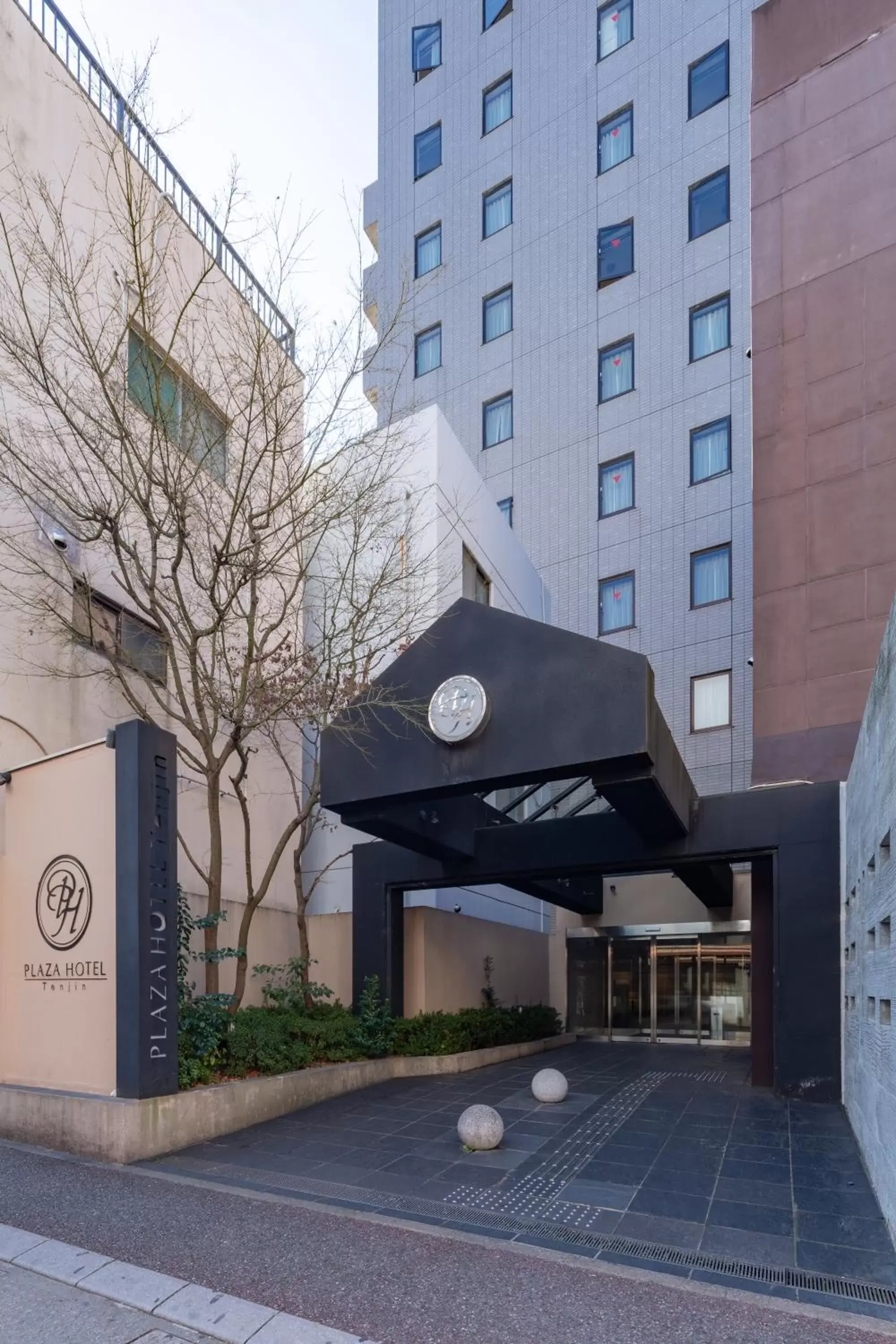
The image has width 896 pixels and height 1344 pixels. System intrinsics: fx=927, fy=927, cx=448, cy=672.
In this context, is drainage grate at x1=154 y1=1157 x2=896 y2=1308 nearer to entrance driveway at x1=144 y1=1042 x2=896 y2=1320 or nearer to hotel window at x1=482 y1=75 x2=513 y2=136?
entrance driveway at x1=144 y1=1042 x2=896 y2=1320

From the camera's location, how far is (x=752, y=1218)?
698 cm

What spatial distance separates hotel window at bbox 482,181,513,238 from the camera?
26906mm

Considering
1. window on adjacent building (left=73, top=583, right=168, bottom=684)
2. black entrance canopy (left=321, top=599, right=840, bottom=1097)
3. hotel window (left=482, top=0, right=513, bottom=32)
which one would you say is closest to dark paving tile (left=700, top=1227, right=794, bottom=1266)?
black entrance canopy (left=321, top=599, right=840, bottom=1097)

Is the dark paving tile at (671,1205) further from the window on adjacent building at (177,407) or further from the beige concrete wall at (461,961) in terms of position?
the window on adjacent building at (177,407)

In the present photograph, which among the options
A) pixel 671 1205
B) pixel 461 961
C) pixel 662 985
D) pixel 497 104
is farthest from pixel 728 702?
pixel 497 104

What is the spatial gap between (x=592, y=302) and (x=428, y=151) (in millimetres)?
8838

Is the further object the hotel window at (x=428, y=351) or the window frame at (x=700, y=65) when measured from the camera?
the hotel window at (x=428, y=351)

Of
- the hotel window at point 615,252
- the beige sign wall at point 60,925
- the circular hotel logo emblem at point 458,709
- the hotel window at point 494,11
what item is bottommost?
the beige sign wall at point 60,925

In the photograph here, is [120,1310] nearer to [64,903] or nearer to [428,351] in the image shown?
[64,903]

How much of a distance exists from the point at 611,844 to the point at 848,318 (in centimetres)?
939

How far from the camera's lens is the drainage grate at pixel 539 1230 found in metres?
5.64

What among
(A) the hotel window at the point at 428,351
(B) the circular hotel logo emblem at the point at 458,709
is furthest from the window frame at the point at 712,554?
(B) the circular hotel logo emblem at the point at 458,709

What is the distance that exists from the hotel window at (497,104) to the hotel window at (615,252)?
564 centimetres

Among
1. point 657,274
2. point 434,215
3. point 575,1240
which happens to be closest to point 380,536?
point 575,1240
